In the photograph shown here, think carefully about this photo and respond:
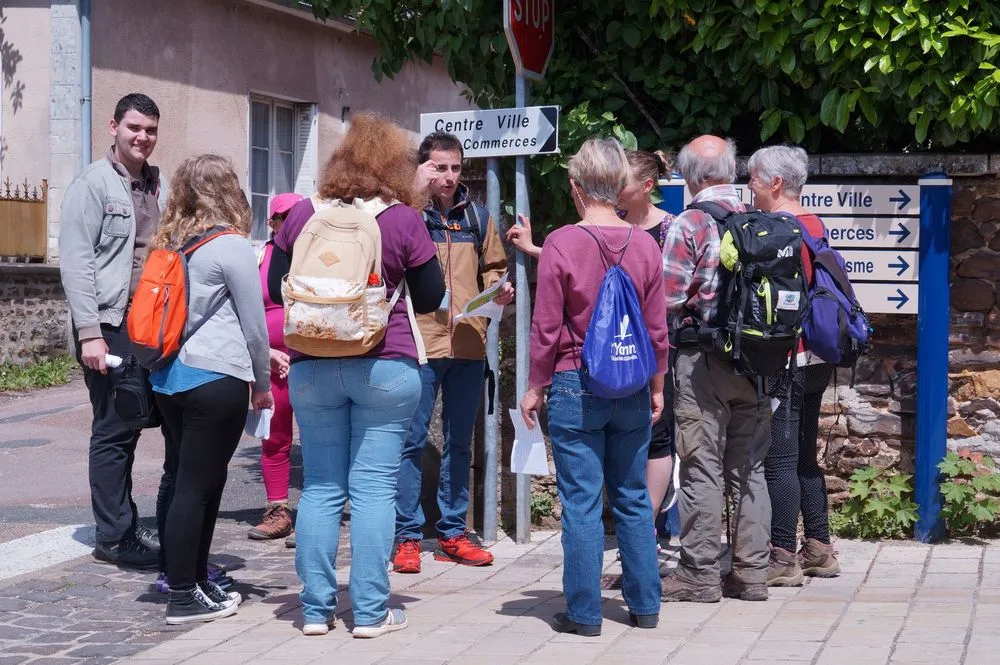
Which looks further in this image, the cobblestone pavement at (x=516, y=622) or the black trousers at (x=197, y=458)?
the black trousers at (x=197, y=458)

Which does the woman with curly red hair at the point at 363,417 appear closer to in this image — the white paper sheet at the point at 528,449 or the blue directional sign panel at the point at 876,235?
the white paper sheet at the point at 528,449

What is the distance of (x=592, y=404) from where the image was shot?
16.0 feet

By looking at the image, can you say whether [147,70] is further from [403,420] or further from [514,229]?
[403,420]

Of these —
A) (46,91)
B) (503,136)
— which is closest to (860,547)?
(503,136)

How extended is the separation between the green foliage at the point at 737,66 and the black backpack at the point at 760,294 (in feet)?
5.07

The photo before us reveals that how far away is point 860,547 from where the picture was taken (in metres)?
6.52

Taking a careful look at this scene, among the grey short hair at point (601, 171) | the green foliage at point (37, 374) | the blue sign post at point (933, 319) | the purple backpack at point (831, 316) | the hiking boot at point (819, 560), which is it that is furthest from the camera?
the green foliage at point (37, 374)

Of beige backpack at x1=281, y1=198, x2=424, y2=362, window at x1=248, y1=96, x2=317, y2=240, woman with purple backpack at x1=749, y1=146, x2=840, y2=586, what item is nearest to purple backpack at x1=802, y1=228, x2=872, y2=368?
woman with purple backpack at x1=749, y1=146, x2=840, y2=586

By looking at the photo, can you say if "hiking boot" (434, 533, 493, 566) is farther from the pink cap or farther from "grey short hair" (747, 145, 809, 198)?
"grey short hair" (747, 145, 809, 198)

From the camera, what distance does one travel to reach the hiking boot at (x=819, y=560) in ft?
19.3

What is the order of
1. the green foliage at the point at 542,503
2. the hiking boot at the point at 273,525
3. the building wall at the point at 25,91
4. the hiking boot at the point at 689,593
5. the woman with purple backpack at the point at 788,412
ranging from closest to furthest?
the hiking boot at the point at 689,593 < the woman with purple backpack at the point at 788,412 < the hiking boot at the point at 273,525 < the green foliage at the point at 542,503 < the building wall at the point at 25,91

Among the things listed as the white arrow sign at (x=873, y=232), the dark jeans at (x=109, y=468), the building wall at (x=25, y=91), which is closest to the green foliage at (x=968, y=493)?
the white arrow sign at (x=873, y=232)

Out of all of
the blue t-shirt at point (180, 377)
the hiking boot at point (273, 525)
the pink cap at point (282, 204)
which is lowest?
the hiking boot at point (273, 525)

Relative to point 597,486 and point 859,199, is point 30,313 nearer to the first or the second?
point 859,199
